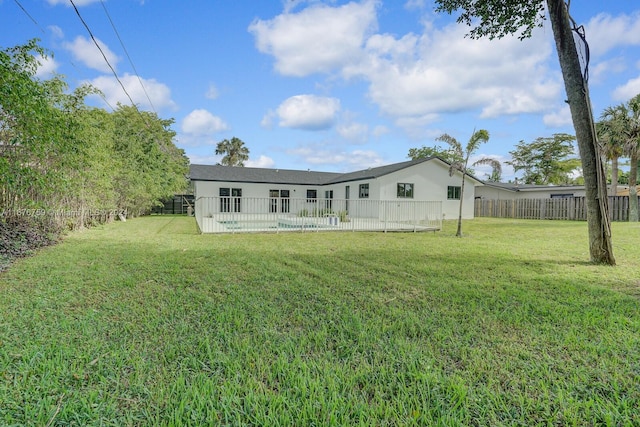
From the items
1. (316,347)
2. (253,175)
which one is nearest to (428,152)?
(253,175)

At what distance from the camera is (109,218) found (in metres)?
15.3

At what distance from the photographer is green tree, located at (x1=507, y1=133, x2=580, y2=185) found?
34156 mm

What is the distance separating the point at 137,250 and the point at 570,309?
24.8 ft

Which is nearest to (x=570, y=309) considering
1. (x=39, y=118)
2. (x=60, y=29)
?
(x=39, y=118)

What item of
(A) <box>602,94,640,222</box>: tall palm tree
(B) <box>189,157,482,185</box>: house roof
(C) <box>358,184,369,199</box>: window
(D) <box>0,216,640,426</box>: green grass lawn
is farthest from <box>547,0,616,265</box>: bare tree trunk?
(A) <box>602,94,640,222</box>: tall palm tree

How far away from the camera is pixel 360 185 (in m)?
19.8

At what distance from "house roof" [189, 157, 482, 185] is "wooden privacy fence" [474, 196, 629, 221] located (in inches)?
179

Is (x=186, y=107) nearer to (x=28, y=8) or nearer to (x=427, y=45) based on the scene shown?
(x=28, y=8)

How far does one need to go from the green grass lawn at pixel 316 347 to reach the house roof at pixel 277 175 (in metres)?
14.5

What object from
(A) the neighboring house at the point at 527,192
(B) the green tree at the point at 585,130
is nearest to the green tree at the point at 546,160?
(A) the neighboring house at the point at 527,192

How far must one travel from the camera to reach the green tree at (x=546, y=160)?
3416cm

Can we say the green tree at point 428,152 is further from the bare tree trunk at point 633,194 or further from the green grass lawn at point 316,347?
the green grass lawn at point 316,347

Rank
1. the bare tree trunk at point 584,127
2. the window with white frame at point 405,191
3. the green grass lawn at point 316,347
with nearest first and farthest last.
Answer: the green grass lawn at point 316,347 < the bare tree trunk at point 584,127 < the window with white frame at point 405,191

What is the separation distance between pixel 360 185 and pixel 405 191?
2796 mm
